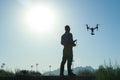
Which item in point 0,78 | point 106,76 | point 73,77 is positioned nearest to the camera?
point 106,76

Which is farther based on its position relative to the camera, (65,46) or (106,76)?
(65,46)

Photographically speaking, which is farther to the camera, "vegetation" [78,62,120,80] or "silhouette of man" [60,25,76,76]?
"silhouette of man" [60,25,76,76]

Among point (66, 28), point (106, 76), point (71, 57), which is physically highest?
point (66, 28)

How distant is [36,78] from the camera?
40.5 feet

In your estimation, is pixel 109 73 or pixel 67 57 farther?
pixel 67 57

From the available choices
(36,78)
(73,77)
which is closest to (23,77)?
(36,78)

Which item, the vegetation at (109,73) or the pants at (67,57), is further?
the pants at (67,57)

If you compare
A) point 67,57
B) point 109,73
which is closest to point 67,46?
point 67,57

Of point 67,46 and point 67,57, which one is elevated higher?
point 67,46

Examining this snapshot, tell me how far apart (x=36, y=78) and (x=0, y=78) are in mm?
1208

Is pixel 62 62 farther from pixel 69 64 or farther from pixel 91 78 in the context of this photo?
pixel 91 78

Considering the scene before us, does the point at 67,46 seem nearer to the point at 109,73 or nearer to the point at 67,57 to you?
the point at 67,57

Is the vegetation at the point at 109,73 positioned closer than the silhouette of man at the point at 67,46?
Yes

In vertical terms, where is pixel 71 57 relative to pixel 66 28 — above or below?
below
